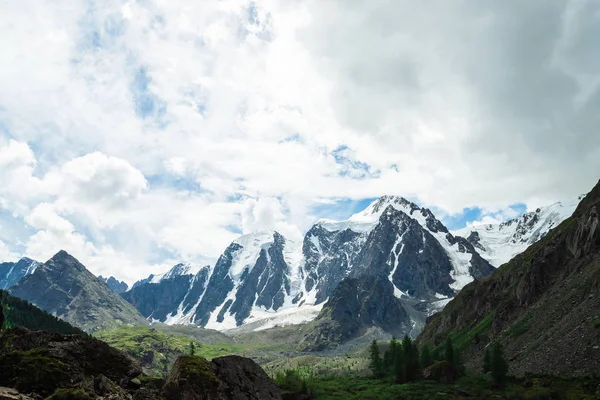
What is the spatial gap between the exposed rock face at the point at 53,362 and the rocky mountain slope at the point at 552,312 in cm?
8463

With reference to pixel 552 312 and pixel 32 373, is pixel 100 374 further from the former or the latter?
pixel 552 312

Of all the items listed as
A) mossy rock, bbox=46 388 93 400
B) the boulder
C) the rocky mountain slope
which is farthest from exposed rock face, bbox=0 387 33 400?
the rocky mountain slope

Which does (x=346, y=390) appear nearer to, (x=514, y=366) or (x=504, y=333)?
(x=514, y=366)

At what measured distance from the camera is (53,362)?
3086 cm

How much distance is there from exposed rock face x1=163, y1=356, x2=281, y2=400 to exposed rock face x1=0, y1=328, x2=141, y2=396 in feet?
16.6

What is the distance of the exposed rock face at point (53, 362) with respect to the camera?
28.6 meters

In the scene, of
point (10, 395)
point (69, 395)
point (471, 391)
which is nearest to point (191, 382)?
point (69, 395)

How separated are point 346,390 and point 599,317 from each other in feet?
194

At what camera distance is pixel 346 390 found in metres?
109

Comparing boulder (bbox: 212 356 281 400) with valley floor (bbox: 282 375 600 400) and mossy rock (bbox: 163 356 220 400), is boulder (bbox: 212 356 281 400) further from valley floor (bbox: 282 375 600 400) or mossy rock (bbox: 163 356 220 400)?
valley floor (bbox: 282 375 600 400)

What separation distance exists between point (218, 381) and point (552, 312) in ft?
389

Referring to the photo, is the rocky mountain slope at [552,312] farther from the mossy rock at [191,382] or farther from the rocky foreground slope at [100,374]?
the mossy rock at [191,382]

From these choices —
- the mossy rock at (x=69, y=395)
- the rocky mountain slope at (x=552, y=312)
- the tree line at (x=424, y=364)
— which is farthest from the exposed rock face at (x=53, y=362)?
the rocky mountain slope at (x=552, y=312)

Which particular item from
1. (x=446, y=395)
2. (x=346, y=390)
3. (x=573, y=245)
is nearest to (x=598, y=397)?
(x=446, y=395)
